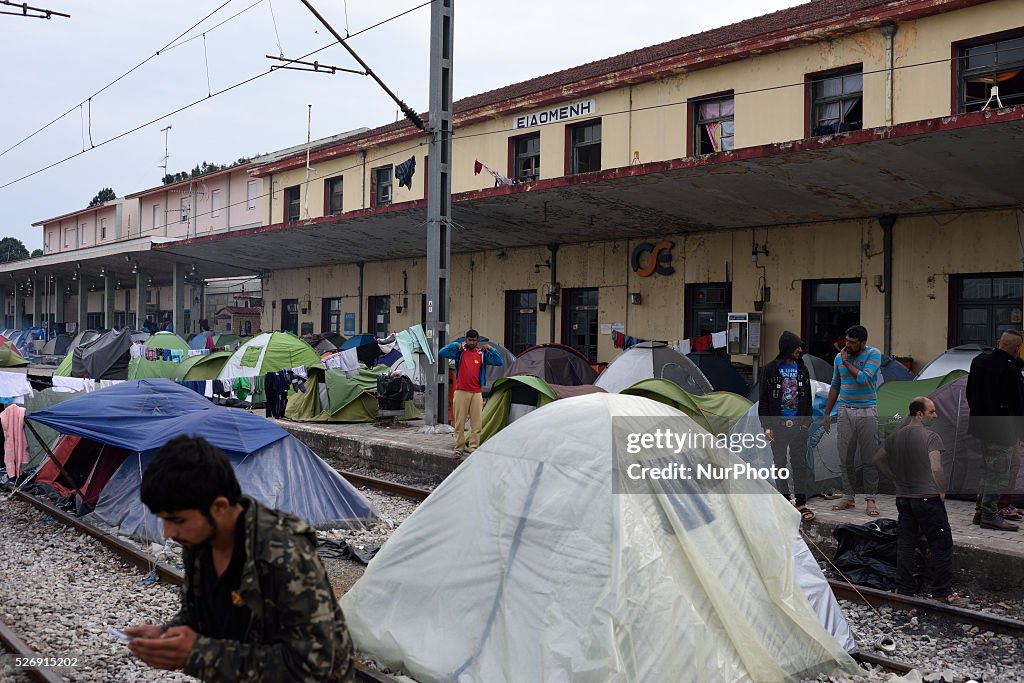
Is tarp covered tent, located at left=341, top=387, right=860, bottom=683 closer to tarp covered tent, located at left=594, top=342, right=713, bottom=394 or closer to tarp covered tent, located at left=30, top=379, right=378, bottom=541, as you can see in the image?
tarp covered tent, located at left=30, top=379, right=378, bottom=541

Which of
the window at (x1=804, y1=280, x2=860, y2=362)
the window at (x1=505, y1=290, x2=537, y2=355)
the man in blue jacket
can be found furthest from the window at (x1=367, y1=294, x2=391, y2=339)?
the man in blue jacket

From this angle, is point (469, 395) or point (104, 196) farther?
point (104, 196)

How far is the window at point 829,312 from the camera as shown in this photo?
1684 centimetres

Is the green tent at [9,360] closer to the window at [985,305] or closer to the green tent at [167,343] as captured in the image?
the green tent at [167,343]

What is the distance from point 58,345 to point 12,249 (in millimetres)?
74818

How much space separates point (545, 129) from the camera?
22.2 metres

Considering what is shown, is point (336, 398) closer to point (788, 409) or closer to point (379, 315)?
point (788, 409)

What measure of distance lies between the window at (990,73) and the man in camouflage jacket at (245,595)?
1545 cm

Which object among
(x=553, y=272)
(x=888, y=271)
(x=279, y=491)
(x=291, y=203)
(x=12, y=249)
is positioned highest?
(x=12, y=249)

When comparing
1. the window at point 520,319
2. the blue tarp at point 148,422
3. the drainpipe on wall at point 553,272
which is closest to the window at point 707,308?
the drainpipe on wall at point 553,272

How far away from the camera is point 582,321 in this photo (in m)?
22.0

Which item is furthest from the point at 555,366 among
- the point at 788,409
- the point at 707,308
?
the point at 788,409

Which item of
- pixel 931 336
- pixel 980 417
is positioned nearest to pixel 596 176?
pixel 931 336

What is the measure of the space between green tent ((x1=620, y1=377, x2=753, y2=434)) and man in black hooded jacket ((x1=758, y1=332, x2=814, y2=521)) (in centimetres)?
144
